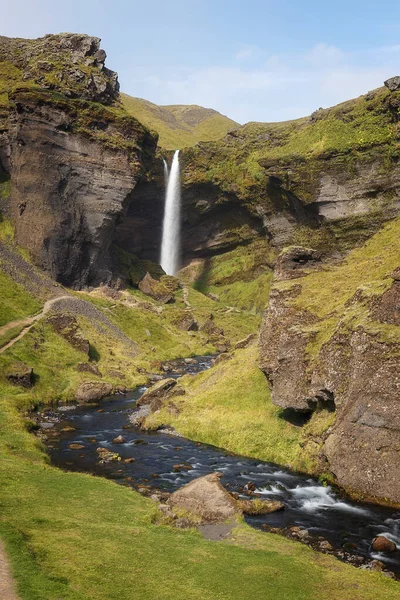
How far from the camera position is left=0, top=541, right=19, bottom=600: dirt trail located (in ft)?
47.4

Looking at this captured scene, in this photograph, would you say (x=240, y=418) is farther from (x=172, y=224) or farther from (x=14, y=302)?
(x=172, y=224)

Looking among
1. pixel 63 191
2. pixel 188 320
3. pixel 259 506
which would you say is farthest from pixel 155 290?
pixel 259 506

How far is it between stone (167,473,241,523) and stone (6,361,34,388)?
114ft

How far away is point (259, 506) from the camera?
28.4 meters

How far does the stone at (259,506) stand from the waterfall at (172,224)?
129 meters

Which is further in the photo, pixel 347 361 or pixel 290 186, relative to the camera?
pixel 290 186

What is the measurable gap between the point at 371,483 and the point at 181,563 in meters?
15.6

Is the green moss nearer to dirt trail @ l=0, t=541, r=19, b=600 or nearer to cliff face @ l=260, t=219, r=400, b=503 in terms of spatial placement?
cliff face @ l=260, t=219, r=400, b=503

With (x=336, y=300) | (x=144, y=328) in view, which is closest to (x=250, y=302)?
(x=144, y=328)

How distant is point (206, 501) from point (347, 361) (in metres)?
14.8

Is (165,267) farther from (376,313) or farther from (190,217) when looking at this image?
(376,313)

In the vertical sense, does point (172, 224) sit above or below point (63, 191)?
below

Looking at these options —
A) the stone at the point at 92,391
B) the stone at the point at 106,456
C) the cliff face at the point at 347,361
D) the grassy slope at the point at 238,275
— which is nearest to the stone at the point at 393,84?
the grassy slope at the point at 238,275

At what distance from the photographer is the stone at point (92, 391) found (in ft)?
191
